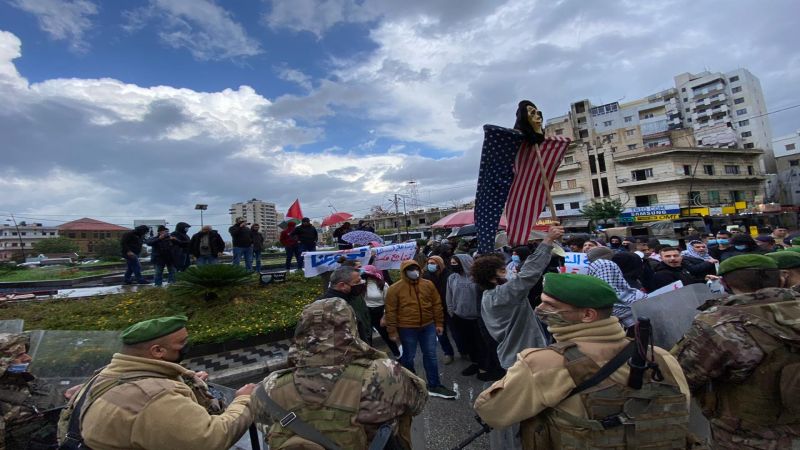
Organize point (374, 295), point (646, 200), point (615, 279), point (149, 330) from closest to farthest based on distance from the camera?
point (149, 330), point (615, 279), point (374, 295), point (646, 200)

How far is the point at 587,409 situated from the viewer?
1.51 metres

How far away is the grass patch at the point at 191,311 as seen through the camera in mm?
6418

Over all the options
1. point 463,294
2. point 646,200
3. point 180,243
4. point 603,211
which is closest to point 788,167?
point 646,200

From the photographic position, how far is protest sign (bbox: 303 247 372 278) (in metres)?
7.89

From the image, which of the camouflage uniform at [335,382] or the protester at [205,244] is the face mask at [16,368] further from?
the protester at [205,244]

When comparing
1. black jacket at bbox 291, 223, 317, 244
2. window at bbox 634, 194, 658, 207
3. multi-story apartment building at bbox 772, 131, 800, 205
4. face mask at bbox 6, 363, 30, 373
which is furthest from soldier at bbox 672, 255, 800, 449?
multi-story apartment building at bbox 772, 131, 800, 205

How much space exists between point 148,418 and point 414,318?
9.84ft

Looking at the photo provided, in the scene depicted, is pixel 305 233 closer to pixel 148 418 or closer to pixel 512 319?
pixel 512 319

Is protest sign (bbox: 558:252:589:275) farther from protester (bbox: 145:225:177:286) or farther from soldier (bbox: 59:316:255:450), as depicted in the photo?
protester (bbox: 145:225:177:286)

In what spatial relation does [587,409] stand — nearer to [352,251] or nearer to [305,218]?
[352,251]

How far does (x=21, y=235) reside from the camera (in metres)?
86.8

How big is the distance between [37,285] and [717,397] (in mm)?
15962

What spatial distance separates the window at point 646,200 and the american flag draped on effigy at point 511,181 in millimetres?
42499

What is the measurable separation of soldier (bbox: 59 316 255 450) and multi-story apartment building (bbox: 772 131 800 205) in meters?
62.1
